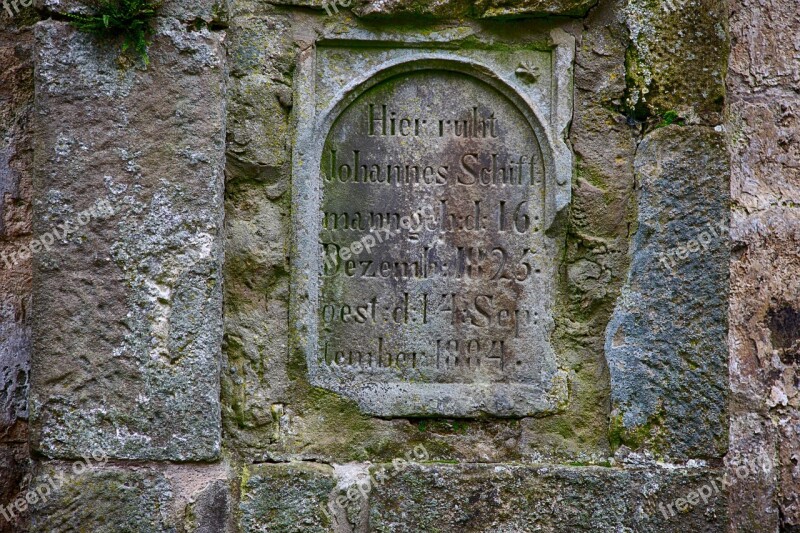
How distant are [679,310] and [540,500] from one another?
0.75m

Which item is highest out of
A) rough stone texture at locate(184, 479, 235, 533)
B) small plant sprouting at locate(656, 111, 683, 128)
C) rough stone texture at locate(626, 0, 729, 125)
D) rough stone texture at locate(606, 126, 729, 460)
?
rough stone texture at locate(626, 0, 729, 125)

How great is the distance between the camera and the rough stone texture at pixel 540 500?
2279mm

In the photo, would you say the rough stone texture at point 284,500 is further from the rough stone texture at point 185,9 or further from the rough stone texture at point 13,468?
the rough stone texture at point 185,9

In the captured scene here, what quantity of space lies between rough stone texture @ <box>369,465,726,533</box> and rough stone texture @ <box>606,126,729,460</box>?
129 mm

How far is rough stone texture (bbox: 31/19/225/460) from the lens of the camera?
2146 millimetres

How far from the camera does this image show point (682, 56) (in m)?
2.38

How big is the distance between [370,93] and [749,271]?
1471 mm

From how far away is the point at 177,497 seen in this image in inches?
85.7
